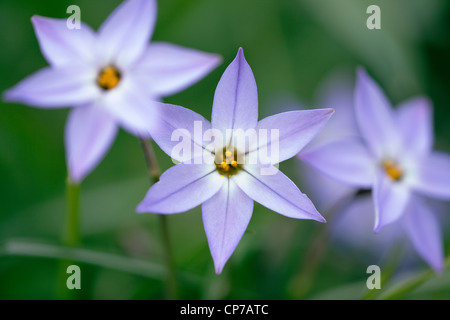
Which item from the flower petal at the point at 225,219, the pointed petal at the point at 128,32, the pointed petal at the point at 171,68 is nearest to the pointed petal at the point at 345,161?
the flower petal at the point at 225,219

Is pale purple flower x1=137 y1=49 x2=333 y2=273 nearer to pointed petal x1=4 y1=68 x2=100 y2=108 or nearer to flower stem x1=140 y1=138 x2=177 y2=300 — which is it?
flower stem x1=140 y1=138 x2=177 y2=300

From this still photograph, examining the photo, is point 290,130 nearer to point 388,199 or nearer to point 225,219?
point 225,219

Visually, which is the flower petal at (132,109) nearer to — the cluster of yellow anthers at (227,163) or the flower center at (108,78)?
the flower center at (108,78)

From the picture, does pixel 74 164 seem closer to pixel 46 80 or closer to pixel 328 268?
pixel 46 80

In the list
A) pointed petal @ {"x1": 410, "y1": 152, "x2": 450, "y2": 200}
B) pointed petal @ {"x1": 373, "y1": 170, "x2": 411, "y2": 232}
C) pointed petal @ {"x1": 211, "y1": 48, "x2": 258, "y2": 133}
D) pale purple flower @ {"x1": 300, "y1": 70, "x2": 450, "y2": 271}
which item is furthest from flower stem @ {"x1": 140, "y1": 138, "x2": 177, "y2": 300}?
pointed petal @ {"x1": 410, "y1": 152, "x2": 450, "y2": 200}

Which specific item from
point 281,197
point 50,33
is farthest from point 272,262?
point 50,33

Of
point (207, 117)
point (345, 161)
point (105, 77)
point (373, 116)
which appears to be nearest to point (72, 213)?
point (105, 77)
